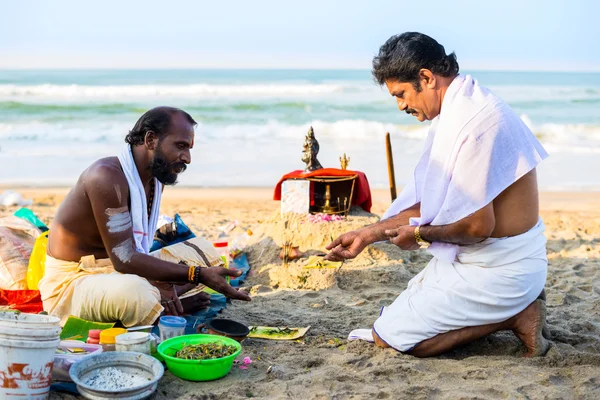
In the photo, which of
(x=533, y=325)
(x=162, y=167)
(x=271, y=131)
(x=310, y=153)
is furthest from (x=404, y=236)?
(x=271, y=131)

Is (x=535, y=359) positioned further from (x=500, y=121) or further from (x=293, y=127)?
(x=293, y=127)

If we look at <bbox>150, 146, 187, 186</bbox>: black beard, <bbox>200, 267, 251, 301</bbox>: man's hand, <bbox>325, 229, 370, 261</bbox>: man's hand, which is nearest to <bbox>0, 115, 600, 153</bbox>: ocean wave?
<bbox>150, 146, 187, 186</bbox>: black beard

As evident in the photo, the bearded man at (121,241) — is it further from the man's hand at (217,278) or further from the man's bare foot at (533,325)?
the man's bare foot at (533,325)

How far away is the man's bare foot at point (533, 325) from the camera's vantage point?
393 centimetres

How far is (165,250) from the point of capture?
4.91m

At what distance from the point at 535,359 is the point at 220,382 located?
177 centimetres

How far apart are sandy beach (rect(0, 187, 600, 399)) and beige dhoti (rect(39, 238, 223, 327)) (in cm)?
63

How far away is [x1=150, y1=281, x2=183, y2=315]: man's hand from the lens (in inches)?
180

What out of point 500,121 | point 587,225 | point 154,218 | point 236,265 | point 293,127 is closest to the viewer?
point 500,121

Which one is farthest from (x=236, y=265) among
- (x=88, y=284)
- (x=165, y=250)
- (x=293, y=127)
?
(x=293, y=127)

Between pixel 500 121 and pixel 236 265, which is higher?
pixel 500 121

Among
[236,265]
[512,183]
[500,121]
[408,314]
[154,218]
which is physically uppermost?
[500,121]

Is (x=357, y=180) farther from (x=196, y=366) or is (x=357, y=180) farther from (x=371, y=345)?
(x=196, y=366)

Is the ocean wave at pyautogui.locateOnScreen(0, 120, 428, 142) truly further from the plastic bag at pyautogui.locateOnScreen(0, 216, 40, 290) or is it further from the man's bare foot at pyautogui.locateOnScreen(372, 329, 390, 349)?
the man's bare foot at pyautogui.locateOnScreen(372, 329, 390, 349)
